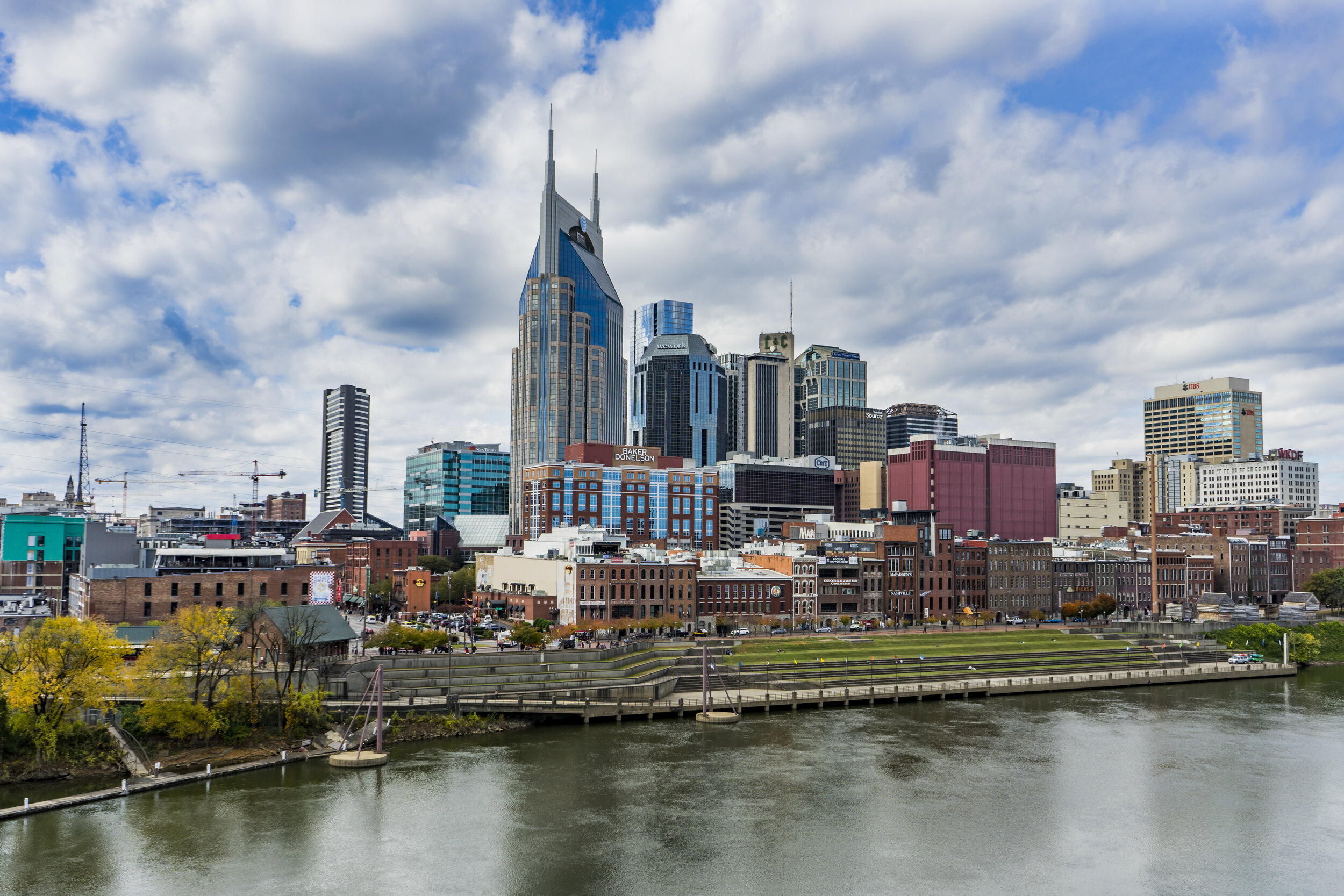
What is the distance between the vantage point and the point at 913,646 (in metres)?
138

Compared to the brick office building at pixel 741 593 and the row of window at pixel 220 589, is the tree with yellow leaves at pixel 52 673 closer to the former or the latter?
the row of window at pixel 220 589

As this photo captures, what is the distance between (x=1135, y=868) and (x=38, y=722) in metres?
73.6

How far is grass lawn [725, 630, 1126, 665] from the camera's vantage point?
12619cm

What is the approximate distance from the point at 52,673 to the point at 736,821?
49.9 meters

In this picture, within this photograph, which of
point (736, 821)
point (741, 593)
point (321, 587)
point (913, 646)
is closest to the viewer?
point (736, 821)

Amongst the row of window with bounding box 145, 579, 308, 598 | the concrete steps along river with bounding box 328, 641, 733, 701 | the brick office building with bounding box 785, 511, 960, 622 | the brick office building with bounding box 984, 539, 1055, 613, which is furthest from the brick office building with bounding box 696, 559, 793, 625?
the row of window with bounding box 145, 579, 308, 598

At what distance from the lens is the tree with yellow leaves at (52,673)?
7219cm

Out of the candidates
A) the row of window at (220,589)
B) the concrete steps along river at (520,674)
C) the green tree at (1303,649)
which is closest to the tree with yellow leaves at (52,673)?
the concrete steps along river at (520,674)

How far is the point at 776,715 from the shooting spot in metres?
106

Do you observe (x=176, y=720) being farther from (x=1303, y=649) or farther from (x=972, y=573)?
(x=1303, y=649)

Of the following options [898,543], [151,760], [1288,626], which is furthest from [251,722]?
[1288,626]

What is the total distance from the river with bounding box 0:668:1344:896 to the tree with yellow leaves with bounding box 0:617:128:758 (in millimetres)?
9907

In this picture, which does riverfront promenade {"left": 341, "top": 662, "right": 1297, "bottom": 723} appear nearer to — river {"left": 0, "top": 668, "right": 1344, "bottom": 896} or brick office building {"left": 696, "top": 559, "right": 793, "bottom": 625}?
river {"left": 0, "top": 668, "right": 1344, "bottom": 896}

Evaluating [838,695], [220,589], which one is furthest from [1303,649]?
[220,589]
